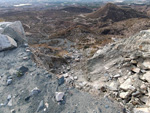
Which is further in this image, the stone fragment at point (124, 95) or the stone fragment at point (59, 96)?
the stone fragment at point (124, 95)

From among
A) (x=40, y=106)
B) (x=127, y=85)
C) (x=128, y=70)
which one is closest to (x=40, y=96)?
(x=40, y=106)

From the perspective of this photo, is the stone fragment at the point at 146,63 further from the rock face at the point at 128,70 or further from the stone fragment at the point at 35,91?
the stone fragment at the point at 35,91

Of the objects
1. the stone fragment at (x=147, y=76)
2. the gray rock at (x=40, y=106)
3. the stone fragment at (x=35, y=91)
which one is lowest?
the gray rock at (x=40, y=106)

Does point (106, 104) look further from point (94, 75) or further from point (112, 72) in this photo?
point (94, 75)

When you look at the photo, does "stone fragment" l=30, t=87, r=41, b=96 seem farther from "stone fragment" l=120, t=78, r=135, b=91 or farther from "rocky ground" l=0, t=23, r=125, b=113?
"stone fragment" l=120, t=78, r=135, b=91

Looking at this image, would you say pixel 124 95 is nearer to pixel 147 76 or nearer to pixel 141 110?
pixel 141 110

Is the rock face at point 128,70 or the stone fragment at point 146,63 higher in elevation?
the stone fragment at point 146,63

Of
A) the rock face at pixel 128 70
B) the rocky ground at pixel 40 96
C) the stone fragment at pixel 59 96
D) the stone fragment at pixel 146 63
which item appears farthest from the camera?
the stone fragment at pixel 146 63

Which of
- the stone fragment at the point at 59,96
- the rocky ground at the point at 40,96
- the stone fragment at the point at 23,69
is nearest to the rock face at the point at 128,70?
the rocky ground at the point at 40,96

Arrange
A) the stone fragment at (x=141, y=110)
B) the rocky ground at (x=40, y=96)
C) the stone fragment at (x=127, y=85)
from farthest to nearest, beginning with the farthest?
the stone fragment at (x=127, y=85) → the rocky ground at (x=40, y=96) → the stone fragment at (x=141, y=110)
